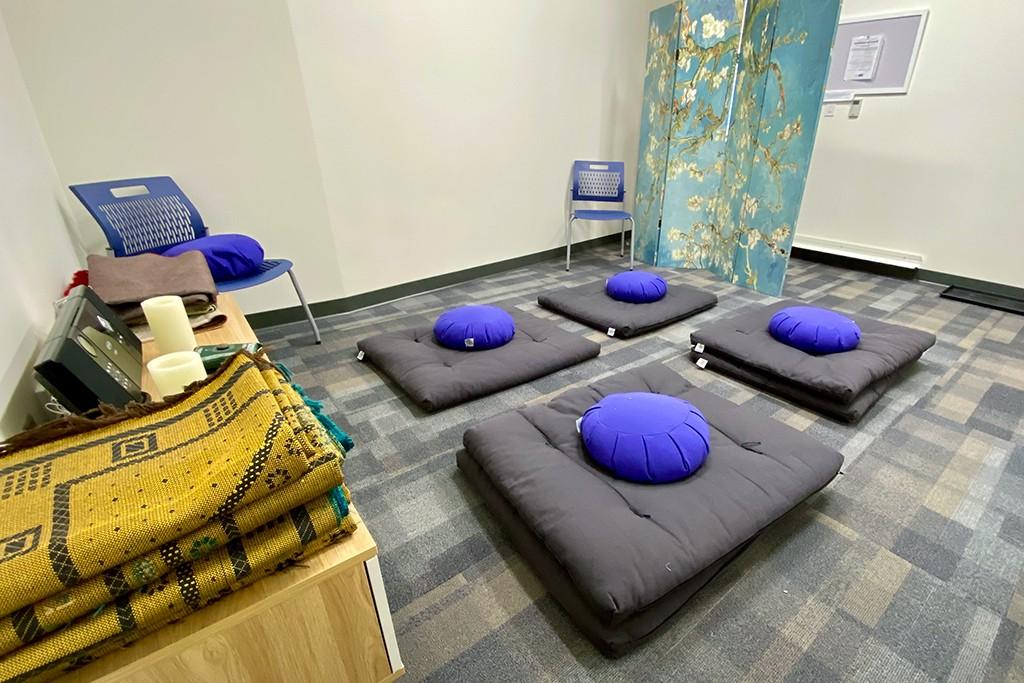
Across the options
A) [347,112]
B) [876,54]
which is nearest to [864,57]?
[876,54]

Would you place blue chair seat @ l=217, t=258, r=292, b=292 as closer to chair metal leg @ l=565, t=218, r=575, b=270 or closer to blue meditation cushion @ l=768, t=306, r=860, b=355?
chair metal leg @ l=565, t=218, r=575, b=270

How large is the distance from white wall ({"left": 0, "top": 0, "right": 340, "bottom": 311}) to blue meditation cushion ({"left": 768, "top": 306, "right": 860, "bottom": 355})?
2761 mm

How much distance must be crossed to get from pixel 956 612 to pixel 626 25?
443 centimetres

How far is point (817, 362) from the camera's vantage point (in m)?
2.06

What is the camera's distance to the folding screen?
2.86m

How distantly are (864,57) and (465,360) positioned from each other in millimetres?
3801

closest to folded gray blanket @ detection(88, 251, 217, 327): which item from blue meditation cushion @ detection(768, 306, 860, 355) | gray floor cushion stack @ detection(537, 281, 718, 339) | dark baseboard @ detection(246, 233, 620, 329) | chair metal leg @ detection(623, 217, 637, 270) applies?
dark baseboard @ detection(246, 233, 620, 329)

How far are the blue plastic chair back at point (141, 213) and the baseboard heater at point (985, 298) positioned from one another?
189 inches

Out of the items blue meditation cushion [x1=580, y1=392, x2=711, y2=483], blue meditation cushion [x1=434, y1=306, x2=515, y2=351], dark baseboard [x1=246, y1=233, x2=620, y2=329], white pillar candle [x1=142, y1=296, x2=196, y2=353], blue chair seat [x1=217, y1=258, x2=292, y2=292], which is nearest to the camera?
white pillar candle [x1=142, y1=296, x2=196, y2=353]

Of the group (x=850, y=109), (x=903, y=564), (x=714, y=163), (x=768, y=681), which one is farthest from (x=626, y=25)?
(x=768, y=681)

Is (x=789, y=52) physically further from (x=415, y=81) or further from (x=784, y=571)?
Answer: (x=784, y=571)

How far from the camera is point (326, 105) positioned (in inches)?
110

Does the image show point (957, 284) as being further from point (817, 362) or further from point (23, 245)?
point (23, 245)

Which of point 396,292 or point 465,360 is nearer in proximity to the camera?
point 465,360
